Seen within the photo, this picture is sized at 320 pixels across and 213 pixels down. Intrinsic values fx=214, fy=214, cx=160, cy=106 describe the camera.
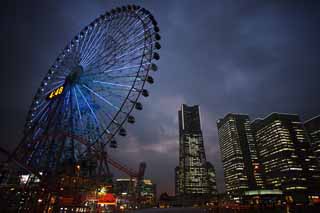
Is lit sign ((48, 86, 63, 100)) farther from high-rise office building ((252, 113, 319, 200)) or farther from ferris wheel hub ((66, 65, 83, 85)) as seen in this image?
high-rise office building ((252, 113, 319, 200))

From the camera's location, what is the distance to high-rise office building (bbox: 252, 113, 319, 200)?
132 m

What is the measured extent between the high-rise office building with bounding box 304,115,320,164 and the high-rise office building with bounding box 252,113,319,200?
11.3 ft

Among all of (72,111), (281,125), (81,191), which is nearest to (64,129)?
(72,111)

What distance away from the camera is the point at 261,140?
575ft

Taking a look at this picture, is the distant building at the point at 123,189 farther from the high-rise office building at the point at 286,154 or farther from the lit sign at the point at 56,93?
the high-rise office building at the point at 286,154

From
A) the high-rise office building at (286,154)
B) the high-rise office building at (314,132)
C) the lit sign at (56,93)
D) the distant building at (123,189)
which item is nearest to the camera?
the lit sign at (56,93)

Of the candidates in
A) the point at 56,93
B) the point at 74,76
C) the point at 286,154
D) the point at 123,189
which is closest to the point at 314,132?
the point at 286,154

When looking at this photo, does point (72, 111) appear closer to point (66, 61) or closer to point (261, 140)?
point (66, 61)

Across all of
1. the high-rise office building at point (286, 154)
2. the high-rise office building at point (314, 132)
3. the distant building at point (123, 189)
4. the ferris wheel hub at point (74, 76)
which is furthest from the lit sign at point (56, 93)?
the high-rise office building at point (314, 132)

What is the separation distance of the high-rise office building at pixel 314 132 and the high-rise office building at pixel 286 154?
3.43m

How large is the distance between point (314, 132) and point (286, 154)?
1677 inches

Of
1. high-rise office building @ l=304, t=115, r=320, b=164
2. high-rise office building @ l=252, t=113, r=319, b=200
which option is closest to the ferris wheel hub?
high-rise office building @ l=252, t=113, r=319, b=200

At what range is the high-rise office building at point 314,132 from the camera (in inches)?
5891

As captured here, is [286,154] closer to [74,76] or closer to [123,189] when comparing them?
[123,189]
